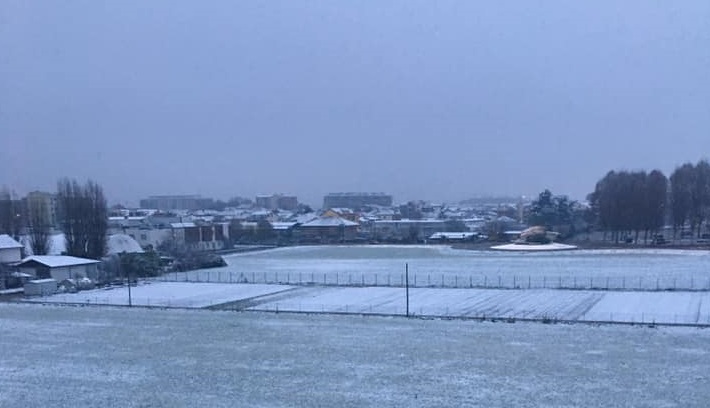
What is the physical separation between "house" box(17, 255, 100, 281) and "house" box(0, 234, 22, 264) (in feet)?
12.6

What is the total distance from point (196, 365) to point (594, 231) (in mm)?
52095

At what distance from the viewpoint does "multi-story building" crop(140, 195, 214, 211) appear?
568 ft

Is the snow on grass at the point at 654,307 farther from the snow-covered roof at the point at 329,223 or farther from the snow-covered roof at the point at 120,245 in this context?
the snow-covered roof at the point at 329,223

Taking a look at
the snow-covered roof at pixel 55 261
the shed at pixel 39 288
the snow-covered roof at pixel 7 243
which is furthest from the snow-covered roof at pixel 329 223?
the shed at pixel 39 288

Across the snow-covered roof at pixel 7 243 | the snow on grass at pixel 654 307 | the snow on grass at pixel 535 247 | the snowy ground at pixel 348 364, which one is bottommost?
the snowy ground at pixel 348 364

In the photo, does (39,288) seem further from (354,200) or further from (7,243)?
(354,200)

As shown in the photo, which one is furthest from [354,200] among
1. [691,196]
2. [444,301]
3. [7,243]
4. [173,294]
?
[444,301]

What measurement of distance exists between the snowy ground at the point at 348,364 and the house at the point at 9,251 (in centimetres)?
1590

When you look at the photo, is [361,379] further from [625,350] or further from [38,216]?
[38,216]

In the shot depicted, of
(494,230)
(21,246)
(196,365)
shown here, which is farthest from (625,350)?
(494,230)

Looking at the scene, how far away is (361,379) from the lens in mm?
11156

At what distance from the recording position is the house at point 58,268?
2708 cm

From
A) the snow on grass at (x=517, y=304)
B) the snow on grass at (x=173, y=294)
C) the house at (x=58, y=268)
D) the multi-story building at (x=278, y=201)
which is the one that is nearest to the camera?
the snow on grass at (x=517, y=304)

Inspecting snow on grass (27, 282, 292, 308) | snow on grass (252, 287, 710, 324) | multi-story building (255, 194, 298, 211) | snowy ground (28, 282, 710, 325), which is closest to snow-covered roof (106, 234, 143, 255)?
snow on grass (27, 282, 292, 308)
